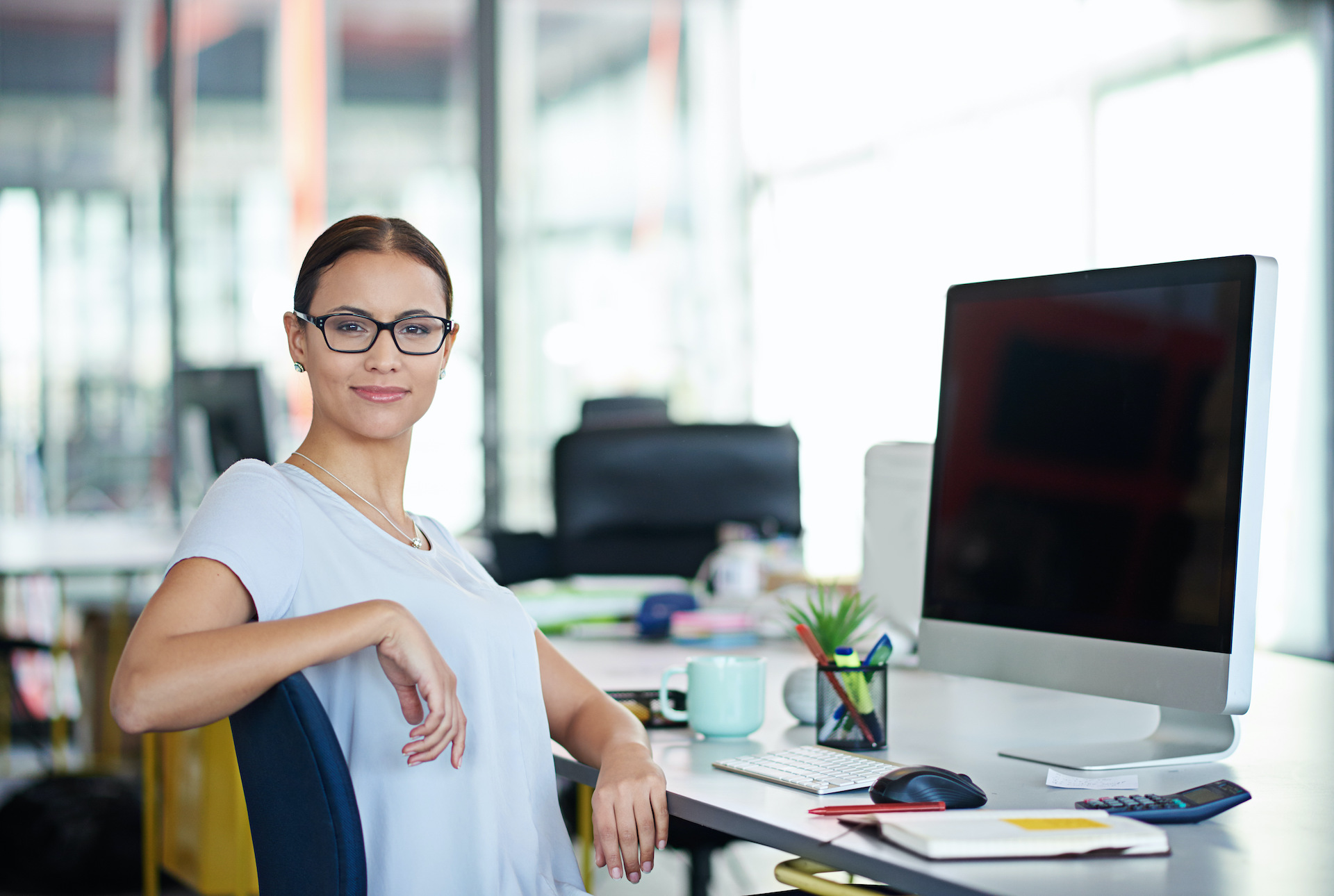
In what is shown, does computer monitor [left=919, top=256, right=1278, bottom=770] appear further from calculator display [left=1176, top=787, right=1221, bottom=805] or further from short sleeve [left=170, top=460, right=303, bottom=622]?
short sleeve [left=170, top=460, right=303, bottom=622]

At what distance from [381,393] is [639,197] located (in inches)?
201

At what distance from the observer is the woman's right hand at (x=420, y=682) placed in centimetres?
115

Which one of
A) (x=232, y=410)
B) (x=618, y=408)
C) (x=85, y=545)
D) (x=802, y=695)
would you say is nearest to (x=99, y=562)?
(x=232, y=410)

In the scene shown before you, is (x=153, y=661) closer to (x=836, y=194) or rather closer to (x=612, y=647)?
(x=612, y=647)

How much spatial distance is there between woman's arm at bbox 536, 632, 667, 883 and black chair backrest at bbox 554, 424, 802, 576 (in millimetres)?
1605

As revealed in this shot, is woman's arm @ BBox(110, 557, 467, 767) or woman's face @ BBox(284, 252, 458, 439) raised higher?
woman's face @ BBox(284, 252, 458, 439)

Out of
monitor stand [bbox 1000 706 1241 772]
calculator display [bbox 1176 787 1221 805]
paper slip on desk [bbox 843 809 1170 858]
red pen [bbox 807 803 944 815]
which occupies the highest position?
paper slip on desk [bbox 843 809 1170 858]

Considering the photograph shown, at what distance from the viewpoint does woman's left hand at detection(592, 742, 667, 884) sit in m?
1.23

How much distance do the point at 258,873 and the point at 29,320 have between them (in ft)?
16.8

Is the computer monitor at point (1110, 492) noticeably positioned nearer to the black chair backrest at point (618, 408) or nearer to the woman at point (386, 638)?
the woman at point (386, 638)

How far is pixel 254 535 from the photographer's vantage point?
1181 mm

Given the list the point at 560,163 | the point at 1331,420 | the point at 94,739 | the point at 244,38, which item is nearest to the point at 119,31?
the point at 244,38

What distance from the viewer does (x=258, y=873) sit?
119 centimetres

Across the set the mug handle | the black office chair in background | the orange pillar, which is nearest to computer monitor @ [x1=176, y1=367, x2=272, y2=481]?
the black office chair in background
